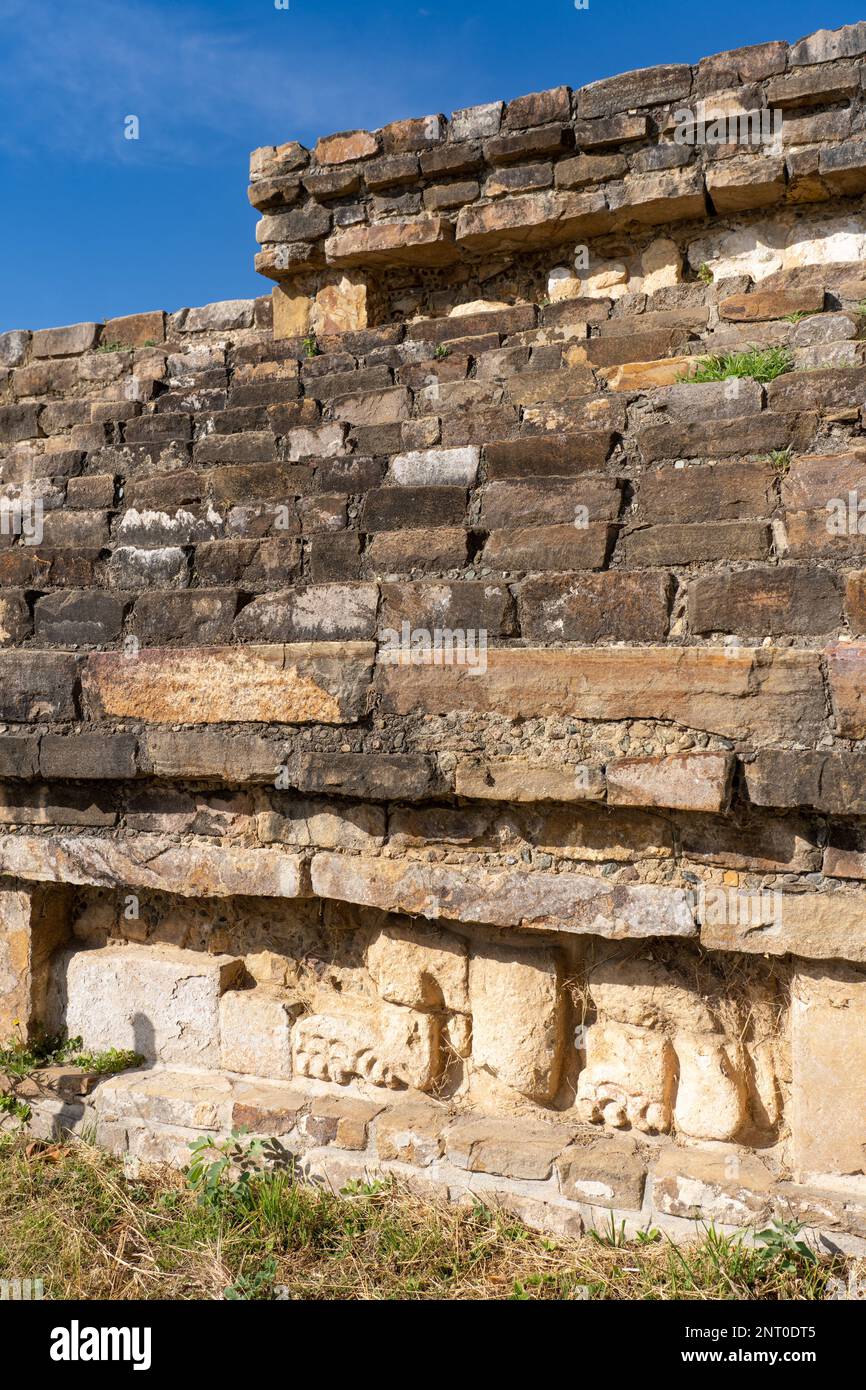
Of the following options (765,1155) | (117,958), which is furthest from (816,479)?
(117,958)

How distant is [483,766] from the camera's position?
2781 mm

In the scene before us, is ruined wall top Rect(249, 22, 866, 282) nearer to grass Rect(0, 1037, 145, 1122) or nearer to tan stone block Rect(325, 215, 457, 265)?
tan stone block Rect(325, 215, 457, 265)

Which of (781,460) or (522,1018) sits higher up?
(781,460)

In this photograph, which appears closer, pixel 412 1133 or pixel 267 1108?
pixel 412 1133

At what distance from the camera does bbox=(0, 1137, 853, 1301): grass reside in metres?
2.54

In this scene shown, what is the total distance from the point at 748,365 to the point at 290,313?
3587 millimetres

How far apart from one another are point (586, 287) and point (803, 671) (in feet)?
12.2

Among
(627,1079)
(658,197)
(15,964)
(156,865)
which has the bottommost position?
(627,1079)

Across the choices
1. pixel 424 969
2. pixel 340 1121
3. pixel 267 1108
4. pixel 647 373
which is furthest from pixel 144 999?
pixel 647 373

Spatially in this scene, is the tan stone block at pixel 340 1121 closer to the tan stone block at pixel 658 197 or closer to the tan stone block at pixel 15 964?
the tan stone block at pixel 15 964

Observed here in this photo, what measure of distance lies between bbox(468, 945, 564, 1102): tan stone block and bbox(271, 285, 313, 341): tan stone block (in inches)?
174

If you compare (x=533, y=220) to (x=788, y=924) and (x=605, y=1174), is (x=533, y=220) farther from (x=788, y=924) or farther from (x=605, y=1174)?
(x=605, y=1174)

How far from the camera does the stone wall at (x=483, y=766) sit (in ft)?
8.57

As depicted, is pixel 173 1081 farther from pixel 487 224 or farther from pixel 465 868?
pixel 487 224
